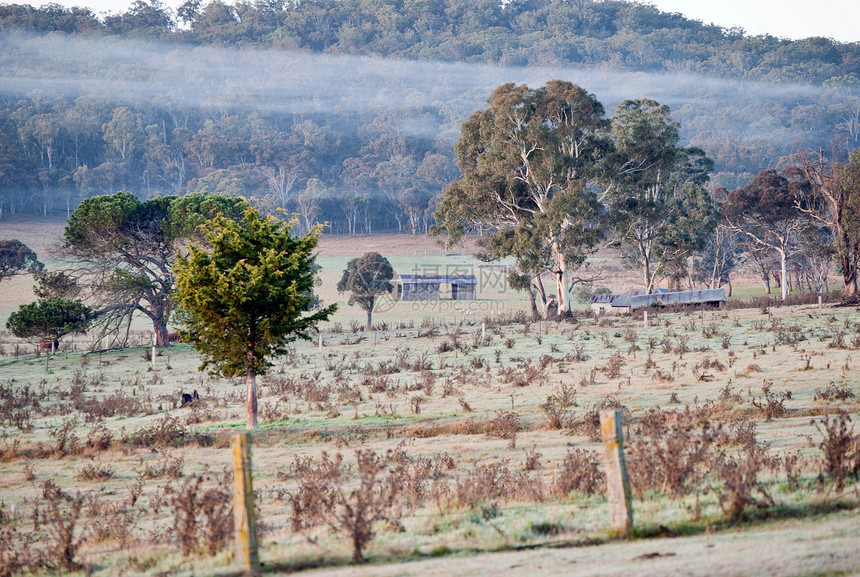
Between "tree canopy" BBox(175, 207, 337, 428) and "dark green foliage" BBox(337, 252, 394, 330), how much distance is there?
4030 cm

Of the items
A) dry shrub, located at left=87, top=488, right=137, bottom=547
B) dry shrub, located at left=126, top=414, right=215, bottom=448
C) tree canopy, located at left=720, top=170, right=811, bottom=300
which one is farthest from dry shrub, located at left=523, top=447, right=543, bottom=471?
tree canopy, located at left=720, top=170, right=811, bottom=300

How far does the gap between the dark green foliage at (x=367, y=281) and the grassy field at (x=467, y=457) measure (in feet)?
76.0

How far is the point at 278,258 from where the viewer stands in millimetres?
20469

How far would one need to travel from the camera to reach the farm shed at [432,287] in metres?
79.3

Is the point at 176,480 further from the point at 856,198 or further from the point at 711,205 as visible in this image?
the point at 711,205

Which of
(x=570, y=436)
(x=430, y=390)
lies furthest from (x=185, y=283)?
(x=570, y=436)

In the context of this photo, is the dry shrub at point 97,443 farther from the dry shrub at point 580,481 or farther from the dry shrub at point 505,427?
the dry shrub at point 580,481

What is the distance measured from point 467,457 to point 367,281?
158 ft

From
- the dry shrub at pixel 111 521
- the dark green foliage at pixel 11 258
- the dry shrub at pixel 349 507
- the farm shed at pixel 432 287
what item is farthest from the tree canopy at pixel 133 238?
the dry shrub at pixel 349 507

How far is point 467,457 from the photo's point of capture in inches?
619

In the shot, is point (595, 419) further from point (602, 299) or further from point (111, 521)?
point (602, 299)

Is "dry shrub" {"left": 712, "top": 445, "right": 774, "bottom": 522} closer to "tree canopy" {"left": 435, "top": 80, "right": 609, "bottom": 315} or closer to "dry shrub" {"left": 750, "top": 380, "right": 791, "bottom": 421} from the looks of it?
"dry shrub" {"left": 750, "top": 380, "right": 791, "bottom": 421}

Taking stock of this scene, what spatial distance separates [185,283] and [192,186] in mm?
132088

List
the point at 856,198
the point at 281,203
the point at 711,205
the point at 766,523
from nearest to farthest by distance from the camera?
1. the point at 766,523
2. the point at 856,198
3. the point at 711,205
4. the point at 281,203
